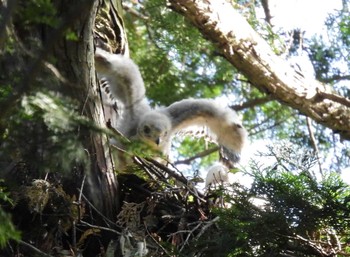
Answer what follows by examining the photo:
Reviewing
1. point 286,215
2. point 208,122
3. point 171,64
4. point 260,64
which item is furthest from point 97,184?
point 171,64

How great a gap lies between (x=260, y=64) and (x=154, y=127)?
90 centimetres

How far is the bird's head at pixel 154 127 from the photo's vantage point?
537 centimetres

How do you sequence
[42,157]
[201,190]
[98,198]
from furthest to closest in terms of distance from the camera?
1. [201,190]
2. [98,198]
3. [42,157]

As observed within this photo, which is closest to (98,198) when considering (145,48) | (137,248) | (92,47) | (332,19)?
(137,248)

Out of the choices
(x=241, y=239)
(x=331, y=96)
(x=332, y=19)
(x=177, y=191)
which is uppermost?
(x=332, y=19)

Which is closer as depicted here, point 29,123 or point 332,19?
point 29,123

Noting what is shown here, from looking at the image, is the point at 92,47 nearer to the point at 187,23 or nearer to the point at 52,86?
the point at 52,86

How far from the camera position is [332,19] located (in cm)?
617

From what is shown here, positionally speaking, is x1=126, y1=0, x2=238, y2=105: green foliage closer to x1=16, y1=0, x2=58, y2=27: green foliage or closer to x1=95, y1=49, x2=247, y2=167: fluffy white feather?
x1=95, y1=49, x2=247, y2=167: fluffy white feather

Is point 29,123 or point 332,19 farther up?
point 332,19

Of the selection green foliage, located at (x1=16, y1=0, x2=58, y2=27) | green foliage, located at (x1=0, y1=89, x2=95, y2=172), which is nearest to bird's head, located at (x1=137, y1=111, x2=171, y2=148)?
green foliage, located at (x1=0, y1=89, x2=95, y2=172)

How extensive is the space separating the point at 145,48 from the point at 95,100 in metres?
4.07

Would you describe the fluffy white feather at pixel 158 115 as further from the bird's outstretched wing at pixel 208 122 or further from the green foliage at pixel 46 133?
the green foliage at pixel 46 133

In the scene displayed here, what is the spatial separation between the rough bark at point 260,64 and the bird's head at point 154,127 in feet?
2.18
